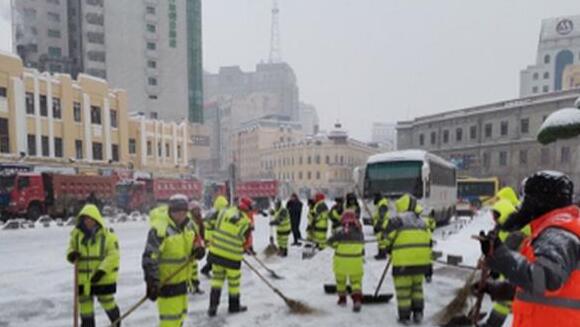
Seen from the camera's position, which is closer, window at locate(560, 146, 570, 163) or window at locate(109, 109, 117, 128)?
window at locate(109, 109, 117, 128)

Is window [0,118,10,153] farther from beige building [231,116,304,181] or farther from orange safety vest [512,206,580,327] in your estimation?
beige building [231,116,304,181]

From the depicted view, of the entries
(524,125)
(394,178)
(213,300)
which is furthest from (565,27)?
(213,300)

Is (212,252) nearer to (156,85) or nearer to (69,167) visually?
(69,167)

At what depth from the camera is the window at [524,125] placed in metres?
44.5

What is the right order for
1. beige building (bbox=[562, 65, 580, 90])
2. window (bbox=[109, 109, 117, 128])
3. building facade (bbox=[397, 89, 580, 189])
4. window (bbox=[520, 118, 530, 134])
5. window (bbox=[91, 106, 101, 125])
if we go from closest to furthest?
window (bbox=[91, 106, 101, 125])
window (bbox=[109, 109, 117, 128])
building facade (bbox=[397, 89, 580, 189])
window (bbox=[520, 118, 530, 134])
beige building (bbox=[562, 65, 580, 90])

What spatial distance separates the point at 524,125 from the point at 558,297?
4916 centimetres

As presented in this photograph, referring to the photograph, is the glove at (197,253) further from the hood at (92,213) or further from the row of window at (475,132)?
the row of window at (475,132)

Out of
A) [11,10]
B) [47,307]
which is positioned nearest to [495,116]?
[47,307]

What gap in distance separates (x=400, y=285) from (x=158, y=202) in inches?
1009

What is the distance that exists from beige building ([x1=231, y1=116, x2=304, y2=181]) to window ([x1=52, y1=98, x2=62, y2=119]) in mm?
55571

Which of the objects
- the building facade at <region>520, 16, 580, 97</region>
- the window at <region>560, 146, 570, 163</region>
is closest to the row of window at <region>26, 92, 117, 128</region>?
the window at <region>560, 146, 570, 163</region>

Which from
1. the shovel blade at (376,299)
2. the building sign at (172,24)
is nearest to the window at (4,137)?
the shovel blade at (376,299)

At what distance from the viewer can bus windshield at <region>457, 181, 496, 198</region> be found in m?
30.6

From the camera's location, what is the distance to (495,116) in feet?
156
